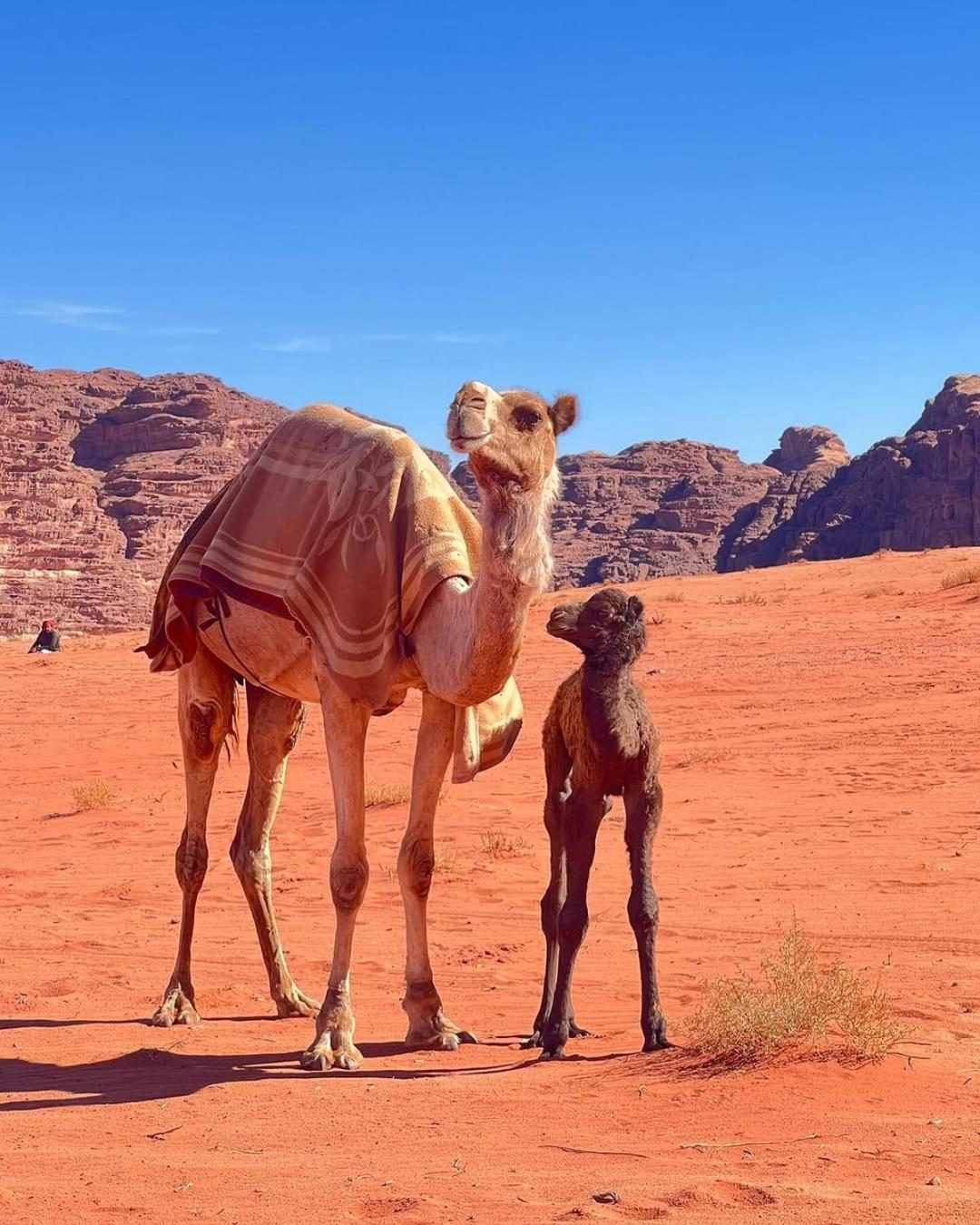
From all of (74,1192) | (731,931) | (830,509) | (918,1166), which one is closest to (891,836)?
(731,931)

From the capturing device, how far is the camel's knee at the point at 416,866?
7027 millimetres

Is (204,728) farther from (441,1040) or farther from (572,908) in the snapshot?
(572,908)

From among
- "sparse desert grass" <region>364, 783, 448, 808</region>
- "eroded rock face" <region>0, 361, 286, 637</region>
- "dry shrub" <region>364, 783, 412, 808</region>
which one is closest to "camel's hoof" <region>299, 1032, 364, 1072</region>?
"sparse desert grass" <region>364, 783, 448, 808</region>

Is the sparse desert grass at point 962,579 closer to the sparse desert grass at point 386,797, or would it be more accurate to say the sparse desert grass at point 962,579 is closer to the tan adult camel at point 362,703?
the sparse desert grass at point 386,797

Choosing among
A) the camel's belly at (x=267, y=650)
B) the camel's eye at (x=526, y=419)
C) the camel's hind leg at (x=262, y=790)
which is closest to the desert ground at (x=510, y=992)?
the camel's hind leg at (x=262, y=790)

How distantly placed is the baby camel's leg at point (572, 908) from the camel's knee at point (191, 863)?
2.98 meters

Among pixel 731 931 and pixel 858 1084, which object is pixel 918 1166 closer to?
pixel 858 1084

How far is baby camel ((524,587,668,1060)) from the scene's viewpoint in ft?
20.5

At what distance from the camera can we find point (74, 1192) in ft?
15.3

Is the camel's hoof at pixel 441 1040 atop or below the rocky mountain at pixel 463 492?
below

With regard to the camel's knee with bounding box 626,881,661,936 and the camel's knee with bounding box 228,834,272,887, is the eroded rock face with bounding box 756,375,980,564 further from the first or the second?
the camel's knee with bounding box 626,881,661,936

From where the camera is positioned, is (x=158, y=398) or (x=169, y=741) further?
(x=158, y=398)

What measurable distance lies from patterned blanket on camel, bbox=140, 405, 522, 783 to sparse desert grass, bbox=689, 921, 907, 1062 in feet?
5.92

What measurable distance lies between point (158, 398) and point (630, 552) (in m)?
54.8
